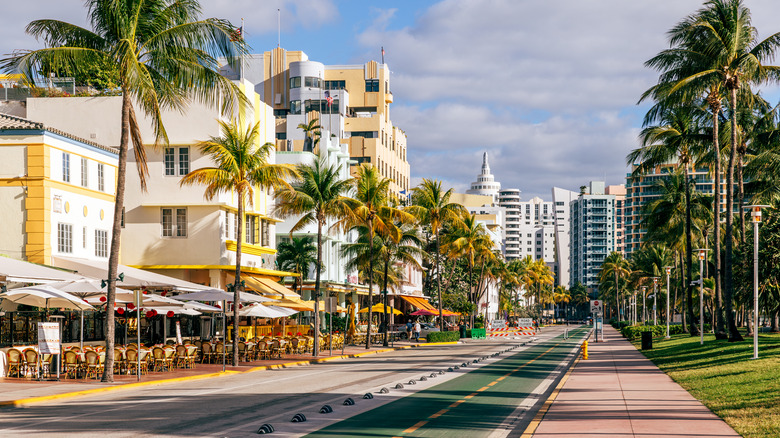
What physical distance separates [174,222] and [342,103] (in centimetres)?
5338

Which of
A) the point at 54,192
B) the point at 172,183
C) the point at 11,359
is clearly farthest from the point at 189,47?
the point at 172,183

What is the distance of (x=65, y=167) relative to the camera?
37375mm

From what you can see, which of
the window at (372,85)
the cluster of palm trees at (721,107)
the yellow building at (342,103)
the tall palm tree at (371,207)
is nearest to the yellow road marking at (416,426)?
the cluster of palm trees at (721,107)

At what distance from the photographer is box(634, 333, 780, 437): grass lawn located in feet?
48.4

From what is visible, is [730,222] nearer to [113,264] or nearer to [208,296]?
[208,296]

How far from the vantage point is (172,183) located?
153 ft

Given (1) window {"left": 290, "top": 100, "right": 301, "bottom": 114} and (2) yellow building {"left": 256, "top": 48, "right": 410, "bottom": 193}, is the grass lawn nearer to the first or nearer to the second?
(2) yellow building {"left": 256, "top": 48, "right": 410, "bottom": 193}

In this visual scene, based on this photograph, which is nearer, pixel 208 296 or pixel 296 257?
pixel 208 296

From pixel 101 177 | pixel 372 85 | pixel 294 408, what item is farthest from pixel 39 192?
pixel 372 85

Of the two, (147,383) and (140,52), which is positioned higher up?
(140,52)

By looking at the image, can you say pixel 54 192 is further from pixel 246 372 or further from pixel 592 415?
pixel 592 415

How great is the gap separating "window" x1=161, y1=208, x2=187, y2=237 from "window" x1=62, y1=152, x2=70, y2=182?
31.8ft

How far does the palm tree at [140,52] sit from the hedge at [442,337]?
39.6 metres

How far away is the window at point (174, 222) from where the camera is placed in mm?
46688
